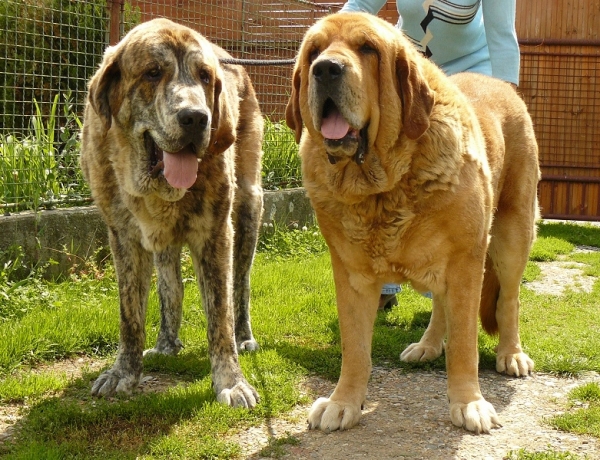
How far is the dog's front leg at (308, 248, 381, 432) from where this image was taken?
343 centimetres

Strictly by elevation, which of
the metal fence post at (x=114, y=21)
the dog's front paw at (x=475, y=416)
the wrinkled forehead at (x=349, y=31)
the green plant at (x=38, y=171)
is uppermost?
the metal fence post at (x=114, y=21)

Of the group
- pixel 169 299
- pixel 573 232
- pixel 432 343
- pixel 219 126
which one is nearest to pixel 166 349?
pixel 169 299

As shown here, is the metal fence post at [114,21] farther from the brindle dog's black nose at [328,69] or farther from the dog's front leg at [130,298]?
the brindle dog's black nose at [328,69]

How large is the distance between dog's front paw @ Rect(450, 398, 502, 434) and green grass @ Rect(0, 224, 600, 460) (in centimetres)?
24

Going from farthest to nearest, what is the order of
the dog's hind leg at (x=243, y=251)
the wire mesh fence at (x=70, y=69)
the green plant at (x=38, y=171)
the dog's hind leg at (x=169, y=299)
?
the wire mesh fence at (x=70, y=69) → the green plant at (x=38, y=171) → the dog's hind leg at (x=243, y=251) → the dog's hind leg at (x=169, y=299)

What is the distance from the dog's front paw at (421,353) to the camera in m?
4.40

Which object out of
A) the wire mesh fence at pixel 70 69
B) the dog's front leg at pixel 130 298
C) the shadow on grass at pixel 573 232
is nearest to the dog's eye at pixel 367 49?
the dog's front leg at pixel 130 298

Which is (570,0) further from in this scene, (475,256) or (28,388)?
(28,388)

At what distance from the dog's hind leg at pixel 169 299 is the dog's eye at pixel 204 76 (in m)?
1.11

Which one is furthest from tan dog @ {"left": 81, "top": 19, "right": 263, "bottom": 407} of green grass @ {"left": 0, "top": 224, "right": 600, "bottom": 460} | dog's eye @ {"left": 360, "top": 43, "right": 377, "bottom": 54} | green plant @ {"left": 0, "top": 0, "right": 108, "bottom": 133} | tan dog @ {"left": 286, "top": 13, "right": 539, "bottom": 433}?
green plant @ {"left": 0, "top": 0, "right": 108, "bottom": 133}

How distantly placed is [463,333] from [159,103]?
1.72m

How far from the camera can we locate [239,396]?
11.9ft

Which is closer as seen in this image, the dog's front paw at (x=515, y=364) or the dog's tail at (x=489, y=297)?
the dog's front paw at (x=515, y=364)

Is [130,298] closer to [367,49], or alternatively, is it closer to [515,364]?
[367,49]
